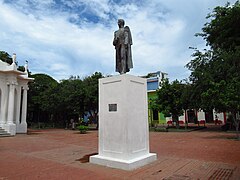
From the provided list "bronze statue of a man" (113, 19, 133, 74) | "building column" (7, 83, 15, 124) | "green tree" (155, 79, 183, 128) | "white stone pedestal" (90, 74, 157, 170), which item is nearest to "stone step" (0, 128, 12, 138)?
"building column" (7, 83, 15, 124)

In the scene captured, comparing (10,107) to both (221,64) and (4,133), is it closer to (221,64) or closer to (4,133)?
(4,133)

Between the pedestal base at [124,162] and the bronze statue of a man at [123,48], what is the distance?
2775 millimetres

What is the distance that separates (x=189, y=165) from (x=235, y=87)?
823 centimetres

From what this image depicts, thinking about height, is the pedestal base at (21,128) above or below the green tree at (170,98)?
below

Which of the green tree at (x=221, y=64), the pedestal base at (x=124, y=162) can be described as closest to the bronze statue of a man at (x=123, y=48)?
the pedestal base at (x=124, y=162)

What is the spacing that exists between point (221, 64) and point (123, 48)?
11.1 m

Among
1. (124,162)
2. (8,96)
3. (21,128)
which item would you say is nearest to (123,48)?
(124,162)

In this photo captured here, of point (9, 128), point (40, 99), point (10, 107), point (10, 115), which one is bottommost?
point (9, 128)

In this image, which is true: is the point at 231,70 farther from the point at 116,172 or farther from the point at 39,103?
the point at 39,103

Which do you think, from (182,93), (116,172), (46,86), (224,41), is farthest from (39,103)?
(116,172)

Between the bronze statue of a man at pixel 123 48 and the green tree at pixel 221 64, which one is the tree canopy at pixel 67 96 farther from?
the bronze statue of a man at pixel 123 48

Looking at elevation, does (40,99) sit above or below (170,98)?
above

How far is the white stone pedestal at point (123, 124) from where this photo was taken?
614 centimetres

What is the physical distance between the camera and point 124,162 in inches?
232
